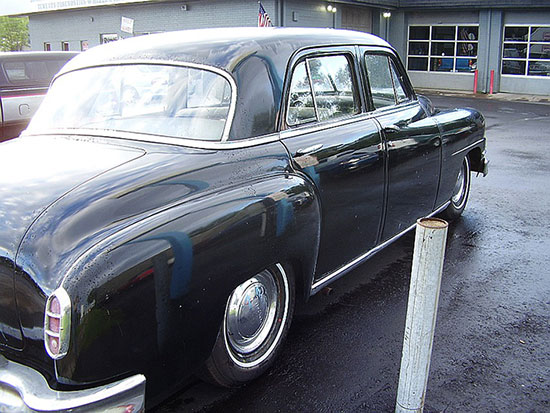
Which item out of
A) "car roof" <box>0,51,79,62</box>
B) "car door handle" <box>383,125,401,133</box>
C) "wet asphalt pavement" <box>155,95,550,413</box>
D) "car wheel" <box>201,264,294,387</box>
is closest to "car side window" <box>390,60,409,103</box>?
"car door handle" <box>383,125,401,133</box>

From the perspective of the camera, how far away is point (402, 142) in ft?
13.6

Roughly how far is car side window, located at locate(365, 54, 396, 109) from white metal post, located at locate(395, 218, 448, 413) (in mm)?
1937

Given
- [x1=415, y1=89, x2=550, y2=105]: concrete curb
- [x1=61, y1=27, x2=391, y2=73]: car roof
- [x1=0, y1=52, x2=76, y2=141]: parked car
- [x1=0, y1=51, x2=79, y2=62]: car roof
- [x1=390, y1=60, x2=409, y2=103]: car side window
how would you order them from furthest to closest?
1. [x1=415, y1=89, x2=550, y2=105]: concrete curb
2. [x1=0, y1=51, x2=79, y2=62]: car roof
3. [x1=0, y1=52, x2=76, y2=141]: parked car
4. [x1=390, y1=60, x2=409, y2=103]: car side window
5. [x1=61, y1=27, x2=391, y2=73]: car roof

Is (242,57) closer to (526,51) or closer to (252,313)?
(252,313)

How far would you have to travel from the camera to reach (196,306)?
241 centimetres

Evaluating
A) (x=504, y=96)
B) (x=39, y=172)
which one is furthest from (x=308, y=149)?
(x=504, y=96)

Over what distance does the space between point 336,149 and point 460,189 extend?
9.46 ft

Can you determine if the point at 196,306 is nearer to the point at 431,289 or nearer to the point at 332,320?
the point at 431,289

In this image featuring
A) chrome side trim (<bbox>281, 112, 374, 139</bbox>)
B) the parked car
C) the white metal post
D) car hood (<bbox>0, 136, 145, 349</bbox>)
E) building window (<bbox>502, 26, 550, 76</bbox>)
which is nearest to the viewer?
car hood (<bbox>0, 136, 145, 349</bbox>)

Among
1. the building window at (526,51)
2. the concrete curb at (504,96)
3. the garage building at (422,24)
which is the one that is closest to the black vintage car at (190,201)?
the garage building at (422,24)

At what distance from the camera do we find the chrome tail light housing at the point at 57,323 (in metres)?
2.05

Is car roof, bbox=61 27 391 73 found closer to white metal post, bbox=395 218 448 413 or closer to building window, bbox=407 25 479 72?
white metal post, bbox=395 218 448 413

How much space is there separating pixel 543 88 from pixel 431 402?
2036cm

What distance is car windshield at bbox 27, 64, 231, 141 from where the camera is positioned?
3.08 m
